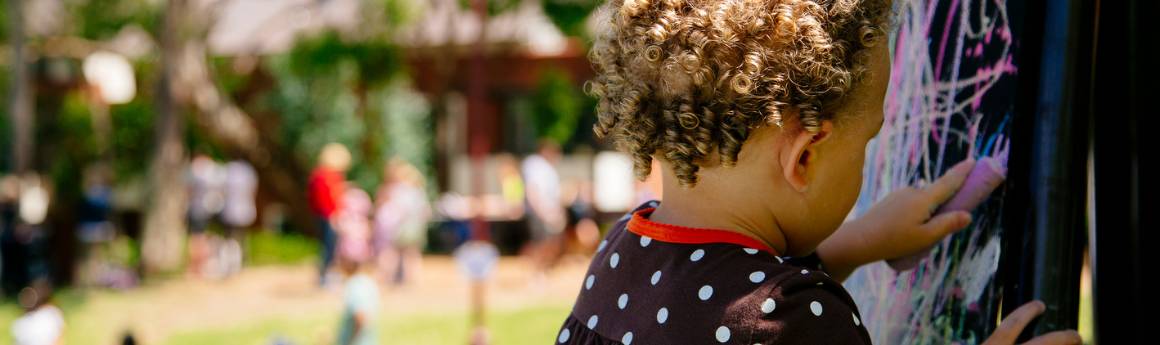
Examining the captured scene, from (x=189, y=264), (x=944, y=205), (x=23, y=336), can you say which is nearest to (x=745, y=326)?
(x=944, y=205)

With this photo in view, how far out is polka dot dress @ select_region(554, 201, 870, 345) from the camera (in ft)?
3.09

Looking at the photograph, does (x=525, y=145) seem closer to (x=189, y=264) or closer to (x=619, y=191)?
(x=619, y=191)

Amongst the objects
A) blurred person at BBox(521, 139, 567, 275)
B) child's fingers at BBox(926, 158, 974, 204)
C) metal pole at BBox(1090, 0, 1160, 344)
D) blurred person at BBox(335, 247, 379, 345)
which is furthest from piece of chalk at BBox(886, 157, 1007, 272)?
blurred person at BBox(521, 139, 567, 275)

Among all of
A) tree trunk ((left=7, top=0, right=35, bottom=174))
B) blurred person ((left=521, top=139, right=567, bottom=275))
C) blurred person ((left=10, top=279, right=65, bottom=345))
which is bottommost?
blurred person ((left=521, top=139, right=567, bottom=275))

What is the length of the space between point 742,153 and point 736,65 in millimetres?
83

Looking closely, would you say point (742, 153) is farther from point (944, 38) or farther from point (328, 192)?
point (328, 192)

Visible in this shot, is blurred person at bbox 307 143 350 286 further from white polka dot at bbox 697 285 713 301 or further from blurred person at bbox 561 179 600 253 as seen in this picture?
white polka dot at bbox 697 285 713 301

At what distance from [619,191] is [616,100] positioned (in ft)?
52.4

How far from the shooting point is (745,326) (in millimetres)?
952

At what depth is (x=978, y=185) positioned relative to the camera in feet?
3.69

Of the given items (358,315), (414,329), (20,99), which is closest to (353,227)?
(414,329)

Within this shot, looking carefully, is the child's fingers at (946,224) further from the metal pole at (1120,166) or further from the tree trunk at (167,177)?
the tree trunk at (167,177)

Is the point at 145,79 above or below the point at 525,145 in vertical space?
above

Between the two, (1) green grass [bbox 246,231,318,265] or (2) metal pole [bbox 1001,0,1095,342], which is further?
(1) green grass [bbox 246,231,318,265]
